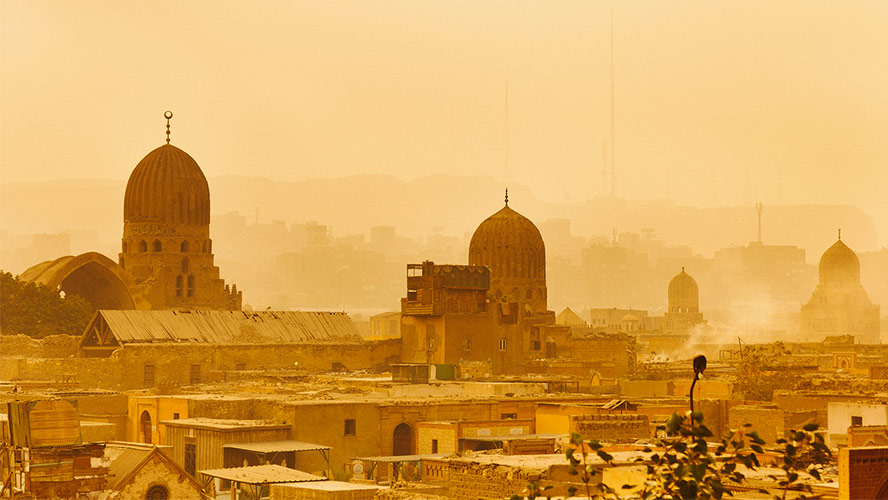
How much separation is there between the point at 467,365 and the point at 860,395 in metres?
15.3

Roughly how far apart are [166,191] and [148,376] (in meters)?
13.5

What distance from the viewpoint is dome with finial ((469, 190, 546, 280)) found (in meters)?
62.1

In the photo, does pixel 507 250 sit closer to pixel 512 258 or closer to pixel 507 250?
pixel 507 250

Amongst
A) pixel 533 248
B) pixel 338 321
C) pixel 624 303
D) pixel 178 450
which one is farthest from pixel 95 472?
pixel 624 303

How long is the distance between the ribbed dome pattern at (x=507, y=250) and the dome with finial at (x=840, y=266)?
4764 cm

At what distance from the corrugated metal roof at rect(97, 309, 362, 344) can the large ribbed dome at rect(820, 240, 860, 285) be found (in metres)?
59.9

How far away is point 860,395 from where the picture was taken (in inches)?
1199

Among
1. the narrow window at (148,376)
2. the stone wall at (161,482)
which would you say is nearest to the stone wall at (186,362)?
the narrow window at (148,376)

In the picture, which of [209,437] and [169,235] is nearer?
[209,437]

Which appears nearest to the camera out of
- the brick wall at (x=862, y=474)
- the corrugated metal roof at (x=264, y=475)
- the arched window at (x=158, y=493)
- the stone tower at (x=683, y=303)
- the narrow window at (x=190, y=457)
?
the brick wall at (x=862, y=474)

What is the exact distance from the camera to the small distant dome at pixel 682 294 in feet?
385

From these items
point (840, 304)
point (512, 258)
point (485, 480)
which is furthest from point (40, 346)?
point (840, 304)

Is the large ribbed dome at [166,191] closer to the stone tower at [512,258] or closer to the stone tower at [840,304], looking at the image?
the stone tower at [512,258]

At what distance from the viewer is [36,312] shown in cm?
5125
